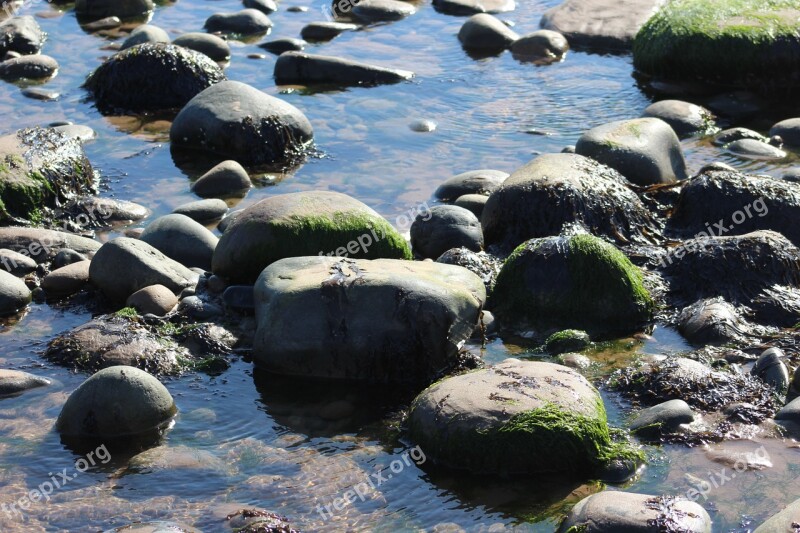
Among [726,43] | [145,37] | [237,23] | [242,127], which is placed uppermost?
[726,43]

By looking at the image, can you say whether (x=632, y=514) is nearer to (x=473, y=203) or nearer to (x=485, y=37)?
(x=473, y=203)

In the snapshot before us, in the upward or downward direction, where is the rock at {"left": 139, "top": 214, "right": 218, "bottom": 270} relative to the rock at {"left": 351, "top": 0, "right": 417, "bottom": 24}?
downward

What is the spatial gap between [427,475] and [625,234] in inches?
164

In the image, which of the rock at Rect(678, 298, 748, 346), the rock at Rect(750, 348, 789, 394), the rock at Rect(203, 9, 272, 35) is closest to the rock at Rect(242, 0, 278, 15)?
the rock at Rect(203, 9, 272, 35)

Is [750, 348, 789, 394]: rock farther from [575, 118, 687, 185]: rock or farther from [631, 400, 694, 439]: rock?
[575, 118, 687, 185]: rock

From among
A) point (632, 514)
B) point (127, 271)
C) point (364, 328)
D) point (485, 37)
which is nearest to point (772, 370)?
point (632, 514)

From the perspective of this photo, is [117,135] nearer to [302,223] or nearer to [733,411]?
[302,223]

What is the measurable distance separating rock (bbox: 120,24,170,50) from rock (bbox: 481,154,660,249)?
670cm

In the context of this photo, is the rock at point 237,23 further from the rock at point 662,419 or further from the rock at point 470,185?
the rock at point 662,419

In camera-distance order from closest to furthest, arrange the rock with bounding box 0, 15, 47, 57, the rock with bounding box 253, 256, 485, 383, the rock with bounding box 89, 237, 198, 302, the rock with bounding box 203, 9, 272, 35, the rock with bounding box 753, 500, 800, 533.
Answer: the rock with bounding box 753, 500, 800, 533 → the rock with bounding box 253, 256, 485, 383 → the rock with bounding box 89, 237, 198, 302 → the rock with bounding box 0, 15, 47, 57 → the rock with bounding box 203, 9, 272, 35

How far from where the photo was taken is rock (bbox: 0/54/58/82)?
47.4 ft

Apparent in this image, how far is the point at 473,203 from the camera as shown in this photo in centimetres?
1044

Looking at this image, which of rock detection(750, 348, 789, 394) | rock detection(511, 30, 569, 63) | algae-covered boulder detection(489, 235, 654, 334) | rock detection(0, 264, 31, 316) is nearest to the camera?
rock detection(750, 348, 789, 394)

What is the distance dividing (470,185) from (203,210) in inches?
103
